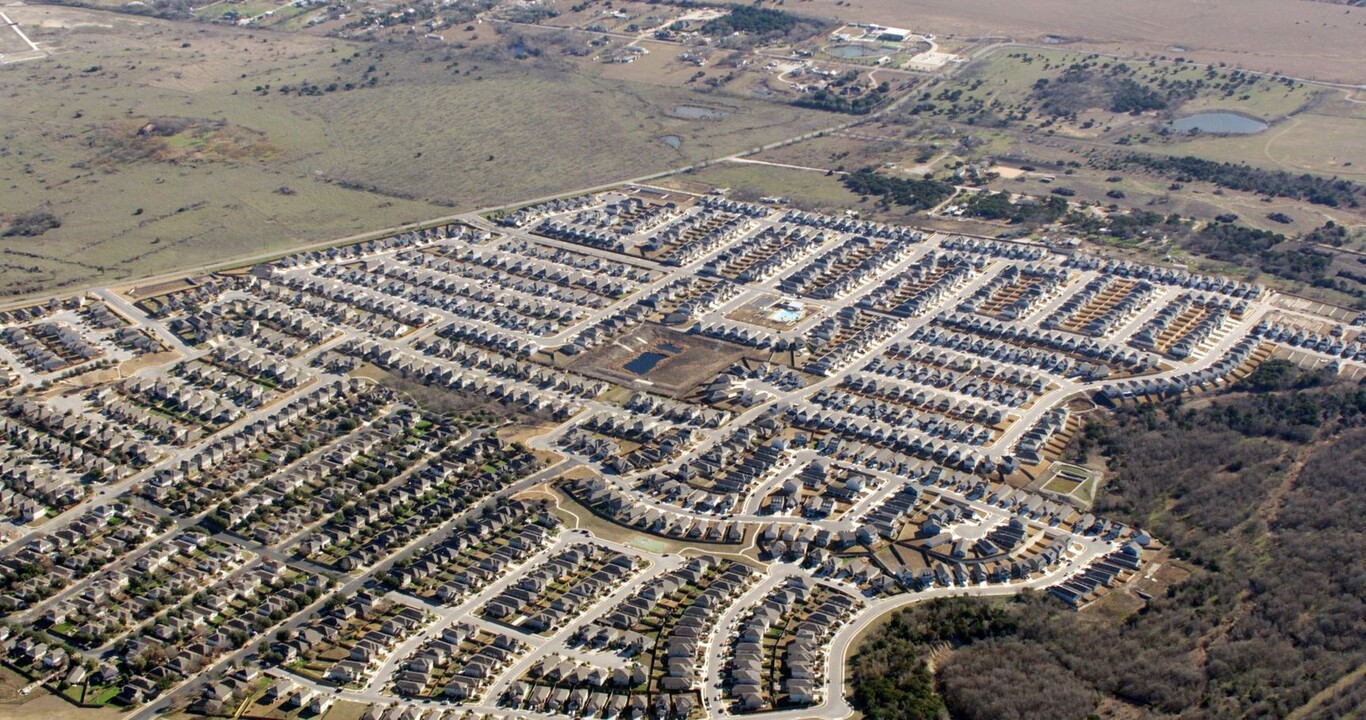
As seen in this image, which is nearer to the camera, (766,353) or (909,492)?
(909,492)

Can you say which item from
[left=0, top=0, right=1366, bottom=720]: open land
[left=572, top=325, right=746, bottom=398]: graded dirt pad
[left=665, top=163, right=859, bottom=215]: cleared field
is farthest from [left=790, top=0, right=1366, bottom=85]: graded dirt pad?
[left=572, top=325, right=746, bottom=398]: graded dirt pad

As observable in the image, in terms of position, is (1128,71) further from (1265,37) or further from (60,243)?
(60,243)

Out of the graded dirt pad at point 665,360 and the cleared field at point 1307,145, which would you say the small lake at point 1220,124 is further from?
the graded dirt pad at point 665,360

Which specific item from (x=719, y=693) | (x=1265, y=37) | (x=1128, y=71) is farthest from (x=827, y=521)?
(x=1265, y=37)

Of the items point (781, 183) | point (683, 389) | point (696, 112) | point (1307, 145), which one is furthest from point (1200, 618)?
point (696, 112)

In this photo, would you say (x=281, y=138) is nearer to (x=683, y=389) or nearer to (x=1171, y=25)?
(x=683, y=389)

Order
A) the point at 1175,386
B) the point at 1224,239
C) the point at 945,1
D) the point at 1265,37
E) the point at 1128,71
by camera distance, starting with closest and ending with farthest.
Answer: the point at 1175,386, the point at 1224,239, the point at 1128,71, the point at 1265,37, the point at 945,1
